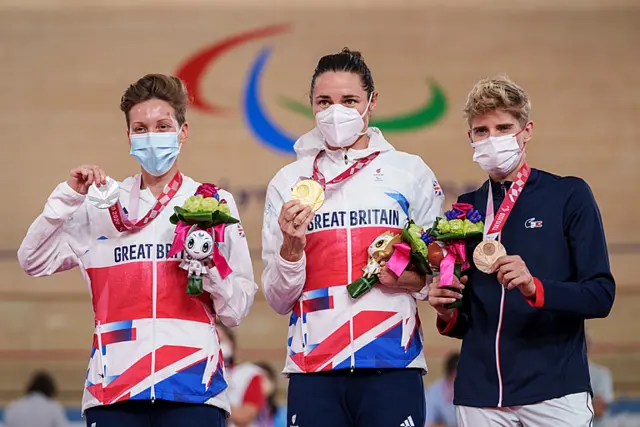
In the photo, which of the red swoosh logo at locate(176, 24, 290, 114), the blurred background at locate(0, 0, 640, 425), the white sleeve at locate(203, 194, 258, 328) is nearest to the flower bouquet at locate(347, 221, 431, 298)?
the white sleeve at locate(203, 194, 258, 328)

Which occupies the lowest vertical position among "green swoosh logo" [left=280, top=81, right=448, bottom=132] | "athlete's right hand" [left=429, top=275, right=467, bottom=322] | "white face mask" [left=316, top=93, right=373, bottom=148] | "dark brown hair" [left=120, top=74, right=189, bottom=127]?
"athlete's right hand" [left=429, top=275, right=467, bottom=322]

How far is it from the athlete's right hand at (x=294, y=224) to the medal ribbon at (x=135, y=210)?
0.41 meters

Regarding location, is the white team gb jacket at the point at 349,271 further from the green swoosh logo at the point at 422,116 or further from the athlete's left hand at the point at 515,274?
the green swoosh logo at the point at 422,116

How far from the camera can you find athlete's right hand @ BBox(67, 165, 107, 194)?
9.97 feet

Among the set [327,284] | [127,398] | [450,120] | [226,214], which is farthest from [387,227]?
[450,120]

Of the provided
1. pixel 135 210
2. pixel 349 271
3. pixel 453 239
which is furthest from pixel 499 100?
pixel 135 210

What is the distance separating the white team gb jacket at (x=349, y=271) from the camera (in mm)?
3053

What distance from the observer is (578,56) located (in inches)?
331

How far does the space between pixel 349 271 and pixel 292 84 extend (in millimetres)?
5497

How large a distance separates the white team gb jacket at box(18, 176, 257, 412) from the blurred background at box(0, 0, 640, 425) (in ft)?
16.3

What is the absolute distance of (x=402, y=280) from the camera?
3055 mm

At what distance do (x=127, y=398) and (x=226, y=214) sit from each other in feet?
2.13

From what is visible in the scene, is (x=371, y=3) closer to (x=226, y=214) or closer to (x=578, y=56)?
(x=578, y=56)

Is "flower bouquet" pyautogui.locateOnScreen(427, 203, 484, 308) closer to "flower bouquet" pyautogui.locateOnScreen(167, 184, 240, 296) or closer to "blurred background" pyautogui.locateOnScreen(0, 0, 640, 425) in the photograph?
"flower bouquet" pyautogui.locateOnScreen(167, 184, 240, 296)
